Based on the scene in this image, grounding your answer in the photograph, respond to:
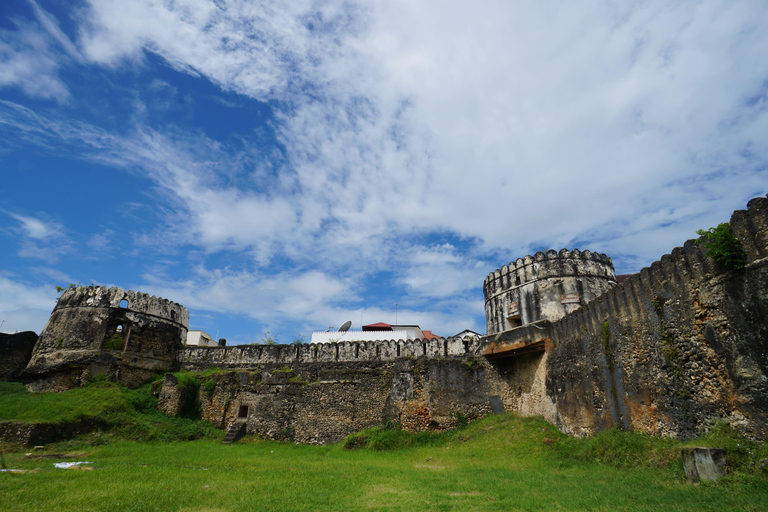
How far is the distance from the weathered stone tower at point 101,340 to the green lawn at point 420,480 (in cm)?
535

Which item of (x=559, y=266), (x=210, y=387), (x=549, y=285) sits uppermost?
(x=559, y=266)

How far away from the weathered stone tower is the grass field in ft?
12.1

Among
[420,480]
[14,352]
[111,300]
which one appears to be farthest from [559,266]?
[14,352]

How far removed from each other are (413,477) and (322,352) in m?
10.4

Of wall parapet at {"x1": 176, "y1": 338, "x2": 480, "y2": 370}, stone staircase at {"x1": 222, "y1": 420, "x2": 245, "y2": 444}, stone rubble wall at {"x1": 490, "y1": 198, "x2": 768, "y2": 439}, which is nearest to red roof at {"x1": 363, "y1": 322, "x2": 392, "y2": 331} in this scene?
wall parapet at {"x1": 176, "y1": 338, "x2": 480, "y2": 370}

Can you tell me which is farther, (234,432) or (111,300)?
(111,300)

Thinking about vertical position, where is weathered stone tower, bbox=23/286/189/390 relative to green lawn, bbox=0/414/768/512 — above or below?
above

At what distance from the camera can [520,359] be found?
15.6 metres

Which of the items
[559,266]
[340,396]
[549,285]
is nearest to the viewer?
[549,285]

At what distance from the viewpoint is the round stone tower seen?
52.4ft

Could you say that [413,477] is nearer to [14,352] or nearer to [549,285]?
[549,285]

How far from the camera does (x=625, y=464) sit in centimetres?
843

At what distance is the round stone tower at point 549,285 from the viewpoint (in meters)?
16.0

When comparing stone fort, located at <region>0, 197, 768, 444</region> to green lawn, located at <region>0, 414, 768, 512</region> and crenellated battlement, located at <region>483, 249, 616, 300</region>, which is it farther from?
green lawn, located at <region>0, 414, 768, 512</region>
